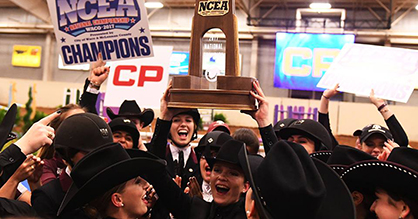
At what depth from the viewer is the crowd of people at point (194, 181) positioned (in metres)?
1.25

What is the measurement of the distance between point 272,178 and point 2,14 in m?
18.4

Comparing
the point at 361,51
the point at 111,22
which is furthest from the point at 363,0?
the point at 111,22

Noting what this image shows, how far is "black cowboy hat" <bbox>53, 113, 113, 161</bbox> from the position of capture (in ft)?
6.06

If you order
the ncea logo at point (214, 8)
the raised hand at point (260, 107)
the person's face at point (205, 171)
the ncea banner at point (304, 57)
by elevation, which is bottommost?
the person's face at point (205, 171)

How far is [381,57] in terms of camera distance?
3.18 m

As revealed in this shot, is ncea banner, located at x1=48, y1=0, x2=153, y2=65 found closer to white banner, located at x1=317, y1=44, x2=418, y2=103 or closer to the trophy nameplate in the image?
the trophy nameplate

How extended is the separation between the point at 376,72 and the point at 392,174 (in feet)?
6.04

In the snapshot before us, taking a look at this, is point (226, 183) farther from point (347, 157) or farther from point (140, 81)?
point (140, 81)

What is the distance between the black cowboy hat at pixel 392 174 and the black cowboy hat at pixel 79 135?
3.27ft

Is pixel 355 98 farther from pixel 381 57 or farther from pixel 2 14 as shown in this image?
pixel 2 14

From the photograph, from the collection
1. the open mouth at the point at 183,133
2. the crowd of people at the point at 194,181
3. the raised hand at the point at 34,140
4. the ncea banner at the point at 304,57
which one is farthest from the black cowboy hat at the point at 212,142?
the ncea banner at the point at 304,57

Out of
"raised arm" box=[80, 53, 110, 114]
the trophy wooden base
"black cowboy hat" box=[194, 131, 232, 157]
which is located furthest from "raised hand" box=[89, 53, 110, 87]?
the trophy wooden base

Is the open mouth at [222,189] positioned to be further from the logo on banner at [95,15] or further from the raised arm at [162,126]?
the logo on banner at [95,15]

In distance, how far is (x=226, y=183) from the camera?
2.02 metres
